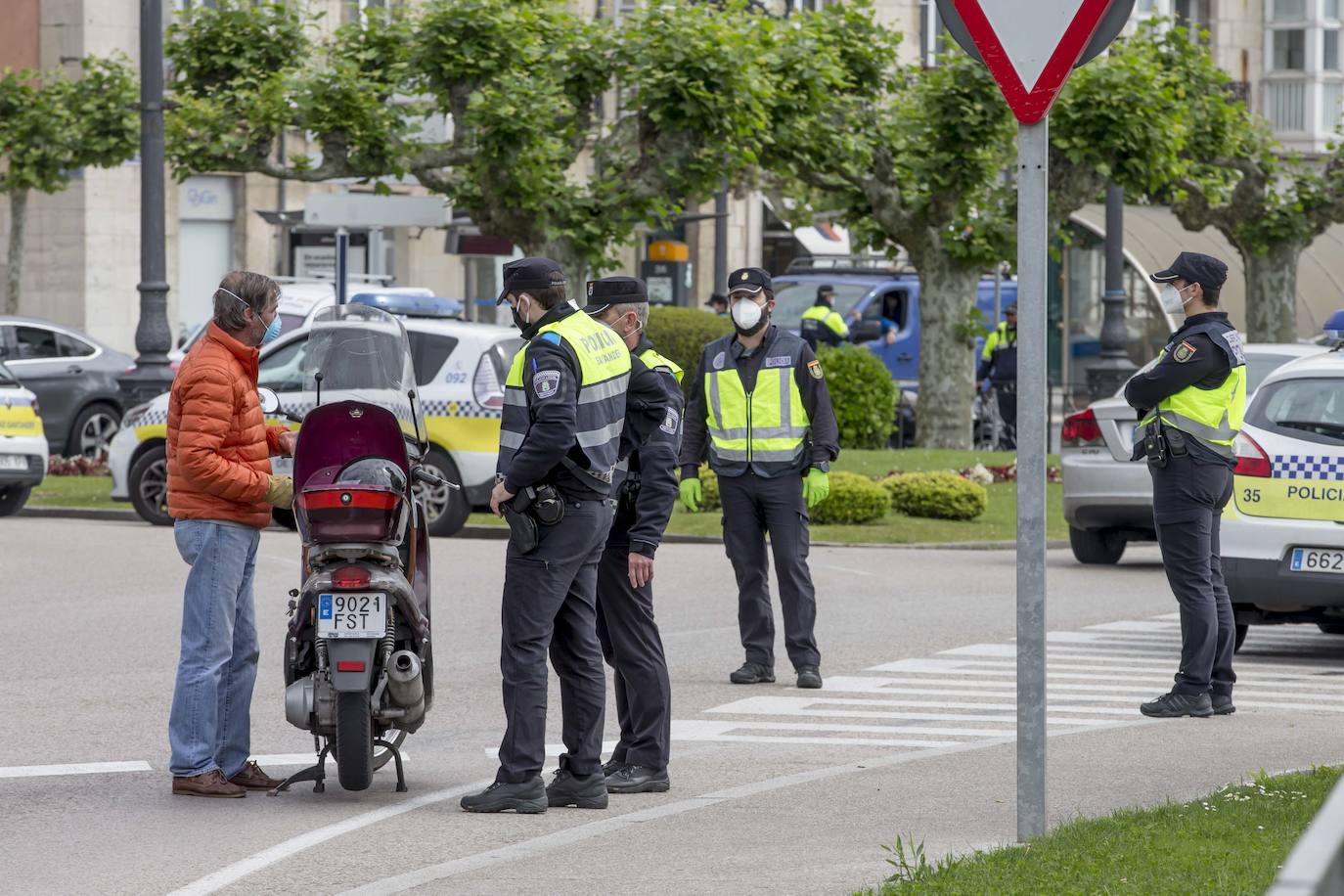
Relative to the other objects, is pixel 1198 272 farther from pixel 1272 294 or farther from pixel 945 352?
pixel 1272 294

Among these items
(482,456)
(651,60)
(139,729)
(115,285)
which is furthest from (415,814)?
(115,285)

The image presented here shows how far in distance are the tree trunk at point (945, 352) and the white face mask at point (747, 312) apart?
1503 centimetres

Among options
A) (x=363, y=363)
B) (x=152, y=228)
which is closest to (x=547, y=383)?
(x=363, y=363)

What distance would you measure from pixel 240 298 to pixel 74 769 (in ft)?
6.19

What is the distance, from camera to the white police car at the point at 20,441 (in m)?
18.9

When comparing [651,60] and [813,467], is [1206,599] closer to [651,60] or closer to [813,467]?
[813,467]

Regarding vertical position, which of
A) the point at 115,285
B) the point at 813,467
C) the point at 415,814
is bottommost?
the point at 415,814

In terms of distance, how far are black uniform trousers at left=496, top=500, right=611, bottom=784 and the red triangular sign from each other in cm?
213

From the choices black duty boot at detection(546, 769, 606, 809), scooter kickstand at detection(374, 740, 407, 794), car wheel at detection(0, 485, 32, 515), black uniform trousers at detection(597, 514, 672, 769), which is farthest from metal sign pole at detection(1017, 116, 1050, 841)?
car wheel at detection(0, 485, 32, 515)

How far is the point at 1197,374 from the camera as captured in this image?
372 inches

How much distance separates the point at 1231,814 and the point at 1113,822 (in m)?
0.36

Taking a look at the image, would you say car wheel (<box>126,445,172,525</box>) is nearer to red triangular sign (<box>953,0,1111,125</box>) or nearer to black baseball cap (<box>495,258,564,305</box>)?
black baseball cap (<box>495,258,564,305</box>)

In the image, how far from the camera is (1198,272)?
9.45m

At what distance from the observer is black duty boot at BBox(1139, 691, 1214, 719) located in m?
9.48
